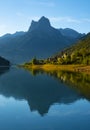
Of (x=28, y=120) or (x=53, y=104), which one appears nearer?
(x=28, y=120)

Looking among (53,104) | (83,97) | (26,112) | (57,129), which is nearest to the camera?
(57,129)

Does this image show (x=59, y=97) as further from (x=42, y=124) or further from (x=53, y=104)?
(x=42, y=124)

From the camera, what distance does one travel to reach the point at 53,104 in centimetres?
5497

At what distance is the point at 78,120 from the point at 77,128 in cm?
460

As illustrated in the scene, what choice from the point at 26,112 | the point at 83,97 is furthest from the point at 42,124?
the point at 83,97

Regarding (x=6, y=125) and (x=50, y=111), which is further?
(x=50, y=111)

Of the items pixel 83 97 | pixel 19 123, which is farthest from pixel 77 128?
pixel 83 97

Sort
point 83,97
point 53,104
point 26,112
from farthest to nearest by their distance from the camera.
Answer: point 83,97 < point 53,104 < point 26,112

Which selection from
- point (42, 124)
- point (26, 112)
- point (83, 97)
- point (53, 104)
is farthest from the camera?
point (83, 97)

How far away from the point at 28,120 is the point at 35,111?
7.25 metres

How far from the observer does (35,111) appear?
4794 centimetres

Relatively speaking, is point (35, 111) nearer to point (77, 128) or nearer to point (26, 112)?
point (26, 112)

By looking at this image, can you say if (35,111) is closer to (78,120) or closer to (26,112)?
(26,112)

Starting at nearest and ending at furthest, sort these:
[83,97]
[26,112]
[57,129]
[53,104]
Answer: [57,129] < [26,112] < [53,104] < [83,97]
